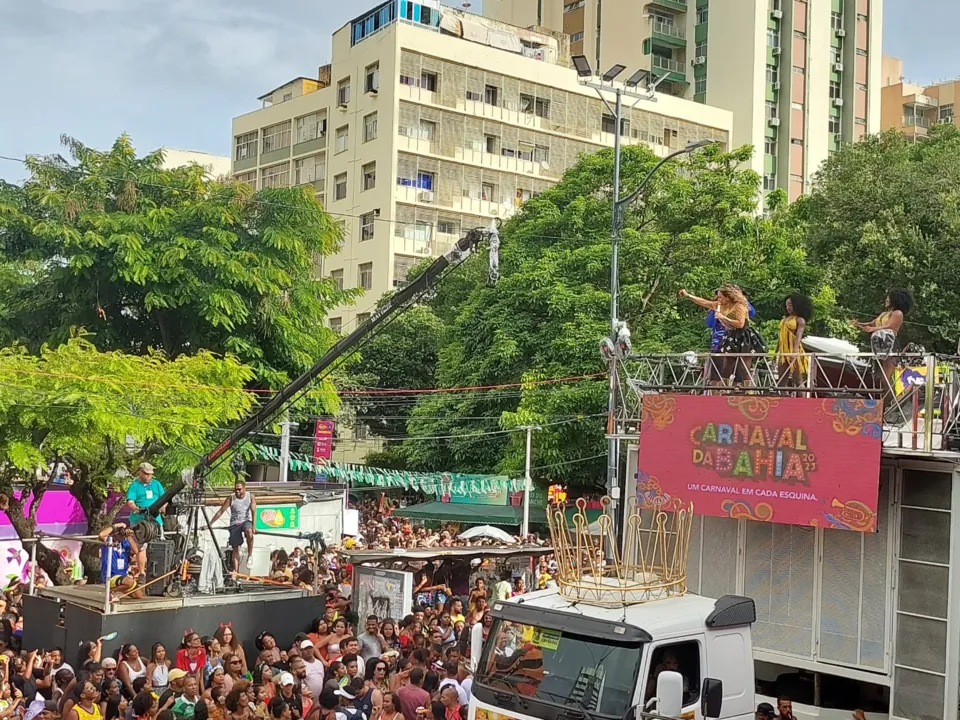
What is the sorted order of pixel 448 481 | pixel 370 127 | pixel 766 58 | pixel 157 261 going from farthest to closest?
pixel 766 58 → pixel 370 127 → pixel 448 481 → pixel 157 261

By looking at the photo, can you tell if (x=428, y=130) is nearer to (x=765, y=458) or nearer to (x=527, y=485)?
(x=527, y=485)

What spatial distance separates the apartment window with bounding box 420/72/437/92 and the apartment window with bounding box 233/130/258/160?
12.6 meters

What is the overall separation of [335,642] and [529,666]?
5.87m

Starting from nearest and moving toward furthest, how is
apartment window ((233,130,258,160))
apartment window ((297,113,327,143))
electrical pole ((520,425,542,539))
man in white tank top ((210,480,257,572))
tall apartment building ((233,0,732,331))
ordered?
man in white tank top ((210,480,257,572)) < electrical pole ((520,425,542,539)) < tall apartment building ((233,0,732,331)) < apartment window ((297,113,327,143)) < apartment window ((233,130,258,160))

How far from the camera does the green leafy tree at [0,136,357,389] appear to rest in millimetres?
30812

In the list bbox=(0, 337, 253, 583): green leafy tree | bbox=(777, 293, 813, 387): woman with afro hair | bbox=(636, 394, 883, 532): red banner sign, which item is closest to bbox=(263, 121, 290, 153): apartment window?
bbox=(0, 337, 253, 583): green leafy tree

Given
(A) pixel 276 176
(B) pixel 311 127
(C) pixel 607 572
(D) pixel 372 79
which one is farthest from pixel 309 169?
(C) pixel 607 572

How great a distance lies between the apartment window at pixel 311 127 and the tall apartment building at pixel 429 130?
9 centimetres

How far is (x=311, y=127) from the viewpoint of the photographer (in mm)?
55656

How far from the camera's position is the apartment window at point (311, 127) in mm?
54719

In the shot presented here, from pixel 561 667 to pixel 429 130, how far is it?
44.3 metres

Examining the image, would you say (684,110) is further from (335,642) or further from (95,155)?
(335,642)

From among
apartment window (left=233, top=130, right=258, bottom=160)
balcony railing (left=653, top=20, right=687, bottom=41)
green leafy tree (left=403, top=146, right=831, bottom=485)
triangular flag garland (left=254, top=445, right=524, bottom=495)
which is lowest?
triangular flag garland (left=254, top=445, right=524, bottom=495)

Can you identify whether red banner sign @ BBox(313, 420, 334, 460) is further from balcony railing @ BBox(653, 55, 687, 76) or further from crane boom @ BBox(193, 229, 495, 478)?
balcony railing @ BBox(653, 55, 687, 76)
